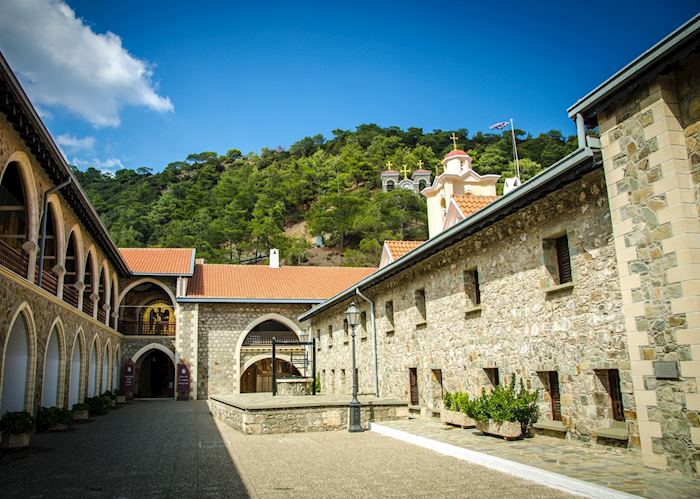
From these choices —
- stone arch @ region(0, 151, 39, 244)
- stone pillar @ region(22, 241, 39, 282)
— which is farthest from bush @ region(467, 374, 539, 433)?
stone arch @ region(0, 151, 39, 244)

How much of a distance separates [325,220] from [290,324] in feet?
116

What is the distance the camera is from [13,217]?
1641 centimetres

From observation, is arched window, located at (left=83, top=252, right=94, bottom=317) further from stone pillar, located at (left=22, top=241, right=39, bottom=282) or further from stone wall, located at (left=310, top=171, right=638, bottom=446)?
stone wall, located at (left=310, top=171, right=638, bottom=446)

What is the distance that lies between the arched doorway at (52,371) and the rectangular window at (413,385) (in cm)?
970

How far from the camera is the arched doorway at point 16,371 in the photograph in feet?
41.9

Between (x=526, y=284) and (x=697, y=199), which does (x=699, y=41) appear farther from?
(x=526, y=284)

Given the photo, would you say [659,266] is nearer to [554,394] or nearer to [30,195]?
[554,394]

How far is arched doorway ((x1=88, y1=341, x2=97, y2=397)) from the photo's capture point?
20.7 m

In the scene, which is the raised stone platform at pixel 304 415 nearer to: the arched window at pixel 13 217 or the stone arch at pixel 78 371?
the arched window at pixel 13 217

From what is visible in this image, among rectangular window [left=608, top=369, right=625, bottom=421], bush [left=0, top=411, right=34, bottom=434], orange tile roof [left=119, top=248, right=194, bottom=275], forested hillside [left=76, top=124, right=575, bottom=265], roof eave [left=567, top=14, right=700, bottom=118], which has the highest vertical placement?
forested hillside [left=76, top=124, right=575, bottom=265]

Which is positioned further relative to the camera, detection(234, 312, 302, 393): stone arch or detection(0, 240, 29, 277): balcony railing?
detection(234, 312, 302, 393): stone arch

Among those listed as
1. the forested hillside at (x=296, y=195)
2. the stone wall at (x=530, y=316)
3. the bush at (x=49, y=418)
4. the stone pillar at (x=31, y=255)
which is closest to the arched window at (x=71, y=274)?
the bush at (x=49, y=418)

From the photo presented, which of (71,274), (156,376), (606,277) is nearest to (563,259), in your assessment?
(606,277)

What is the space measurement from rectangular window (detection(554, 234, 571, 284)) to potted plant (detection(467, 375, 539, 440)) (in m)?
1.92
